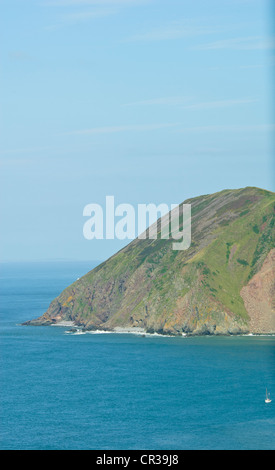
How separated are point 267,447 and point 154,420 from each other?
83.5ft

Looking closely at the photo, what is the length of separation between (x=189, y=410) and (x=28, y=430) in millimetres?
31850

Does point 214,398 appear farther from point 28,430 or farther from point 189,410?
point 28,430

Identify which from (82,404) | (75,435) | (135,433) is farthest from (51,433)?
(82,404)

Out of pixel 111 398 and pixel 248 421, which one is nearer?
pixel 248 421

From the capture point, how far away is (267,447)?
128m
